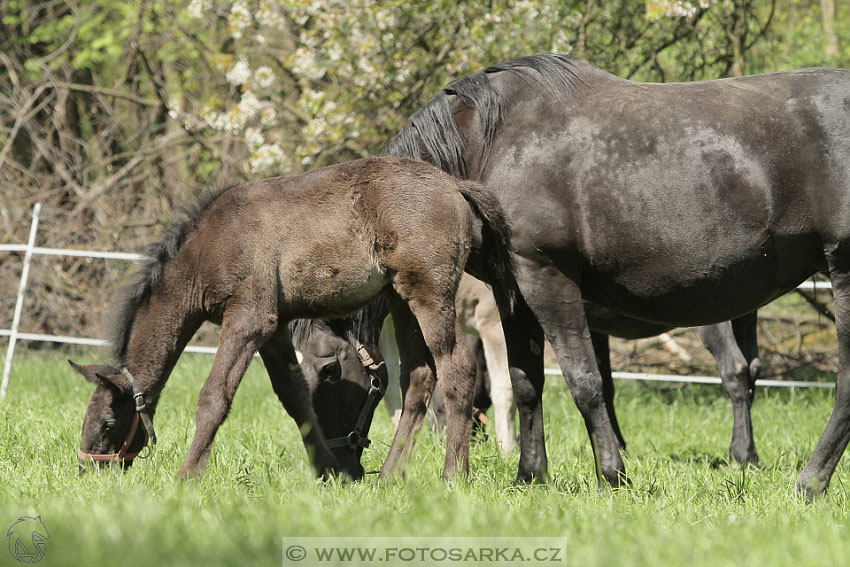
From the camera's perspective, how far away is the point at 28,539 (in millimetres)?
2936

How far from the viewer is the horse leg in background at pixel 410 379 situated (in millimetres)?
4543

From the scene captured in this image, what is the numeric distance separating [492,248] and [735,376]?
314 cm

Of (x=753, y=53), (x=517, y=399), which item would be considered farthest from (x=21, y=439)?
(x=753, y=53)

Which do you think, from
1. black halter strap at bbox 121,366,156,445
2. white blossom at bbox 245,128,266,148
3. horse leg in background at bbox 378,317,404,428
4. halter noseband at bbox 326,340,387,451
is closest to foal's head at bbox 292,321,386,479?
halter noseband at bbox 326,340,387,451

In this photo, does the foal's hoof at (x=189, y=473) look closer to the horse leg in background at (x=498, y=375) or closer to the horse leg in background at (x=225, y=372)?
the horse leg in background at (x=225, y=372)

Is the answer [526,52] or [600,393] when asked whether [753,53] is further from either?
[600,393]

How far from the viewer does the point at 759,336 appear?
10.2m

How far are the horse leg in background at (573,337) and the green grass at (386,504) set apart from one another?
10.0 inches

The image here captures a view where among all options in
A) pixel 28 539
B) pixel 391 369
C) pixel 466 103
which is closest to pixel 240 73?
pixel 391 369

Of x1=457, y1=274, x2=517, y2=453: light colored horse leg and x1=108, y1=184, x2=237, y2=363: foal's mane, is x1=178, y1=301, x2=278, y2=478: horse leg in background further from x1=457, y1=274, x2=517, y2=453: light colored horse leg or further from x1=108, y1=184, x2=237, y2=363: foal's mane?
x1=457, y1=274, x2=517, y2=453: light colored horse leg

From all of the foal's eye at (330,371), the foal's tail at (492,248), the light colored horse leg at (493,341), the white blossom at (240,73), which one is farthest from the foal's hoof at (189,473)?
the white blossom at (240,73)

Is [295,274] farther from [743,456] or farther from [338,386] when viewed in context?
[743,456]

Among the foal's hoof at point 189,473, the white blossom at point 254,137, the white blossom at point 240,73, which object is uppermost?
the white blossom at point 240,73

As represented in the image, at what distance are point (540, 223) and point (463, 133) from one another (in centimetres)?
70
